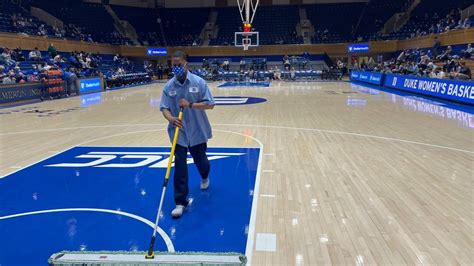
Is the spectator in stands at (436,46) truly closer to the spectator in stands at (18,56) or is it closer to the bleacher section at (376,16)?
the bleacher section at (376,16)

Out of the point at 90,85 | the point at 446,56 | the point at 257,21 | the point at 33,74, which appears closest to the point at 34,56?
the point at 33,74

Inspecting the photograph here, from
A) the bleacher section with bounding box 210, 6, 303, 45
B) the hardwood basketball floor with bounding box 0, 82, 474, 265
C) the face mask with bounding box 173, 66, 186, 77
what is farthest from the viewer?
the bleacher section with bounding box 210, 6, 303, 45

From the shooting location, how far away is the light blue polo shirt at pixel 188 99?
4289mm

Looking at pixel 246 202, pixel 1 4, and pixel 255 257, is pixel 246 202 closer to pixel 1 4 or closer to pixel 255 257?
pixel 255 257

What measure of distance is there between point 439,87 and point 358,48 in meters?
21.4

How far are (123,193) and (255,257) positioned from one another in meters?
2.47

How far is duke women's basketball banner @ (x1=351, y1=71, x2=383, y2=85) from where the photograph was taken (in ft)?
78.3

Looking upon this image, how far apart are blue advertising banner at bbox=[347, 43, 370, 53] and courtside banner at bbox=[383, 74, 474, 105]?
15422mm

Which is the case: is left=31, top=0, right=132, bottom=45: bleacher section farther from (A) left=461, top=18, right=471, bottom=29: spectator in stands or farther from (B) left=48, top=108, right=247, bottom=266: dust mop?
(B) left=48, top=108, right=247, bottom=266: dust mop

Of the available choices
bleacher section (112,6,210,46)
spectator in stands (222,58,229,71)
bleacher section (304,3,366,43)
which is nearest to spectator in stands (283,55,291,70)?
bleacher section (304,3,366,43)

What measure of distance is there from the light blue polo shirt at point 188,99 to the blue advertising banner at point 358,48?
113ft

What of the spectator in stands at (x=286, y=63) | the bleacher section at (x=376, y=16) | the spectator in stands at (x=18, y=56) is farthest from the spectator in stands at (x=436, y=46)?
the spectator in stands at (x=18, y=56)

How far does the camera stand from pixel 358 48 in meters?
35.8

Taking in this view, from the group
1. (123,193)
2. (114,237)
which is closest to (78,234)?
(114,237)
